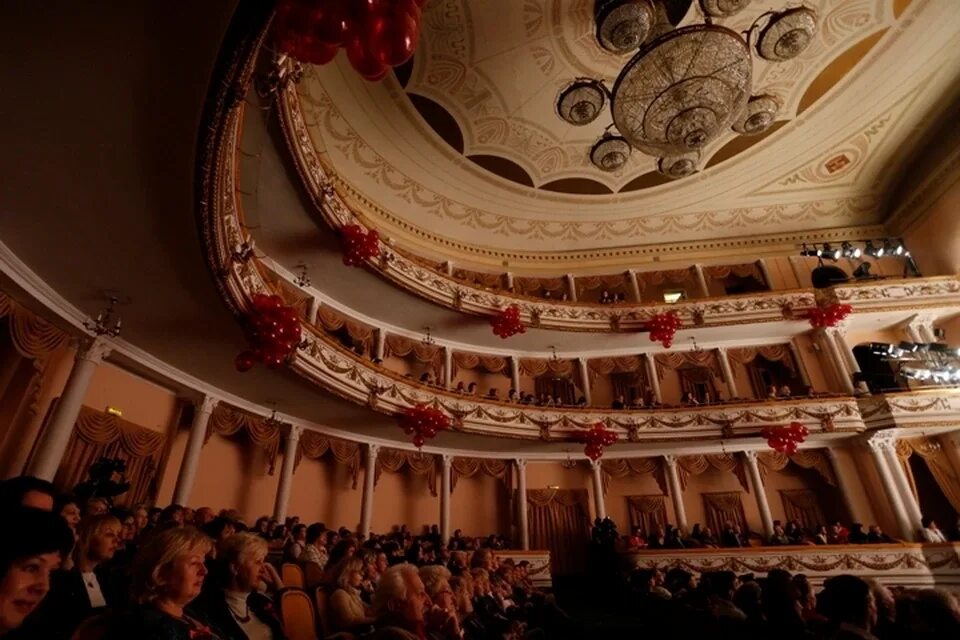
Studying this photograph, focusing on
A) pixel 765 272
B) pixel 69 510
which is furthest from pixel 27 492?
pixel 765 272

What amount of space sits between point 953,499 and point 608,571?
27.2 ft

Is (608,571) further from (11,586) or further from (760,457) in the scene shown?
(11,586)

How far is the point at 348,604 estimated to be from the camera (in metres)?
2.97

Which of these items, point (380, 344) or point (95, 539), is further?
point (380, 344)

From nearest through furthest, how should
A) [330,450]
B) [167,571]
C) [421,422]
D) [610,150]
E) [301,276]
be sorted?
[167,571], [421,422], [610,150], [301,276], [330,450]

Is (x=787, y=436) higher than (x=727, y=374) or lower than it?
lower

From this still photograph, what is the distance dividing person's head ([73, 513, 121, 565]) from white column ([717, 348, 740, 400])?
13325 millimetres

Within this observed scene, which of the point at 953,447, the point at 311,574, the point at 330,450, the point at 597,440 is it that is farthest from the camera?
the point at 953,447

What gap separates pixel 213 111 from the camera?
141 inches

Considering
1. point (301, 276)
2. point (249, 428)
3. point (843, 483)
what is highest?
point (301, 276)

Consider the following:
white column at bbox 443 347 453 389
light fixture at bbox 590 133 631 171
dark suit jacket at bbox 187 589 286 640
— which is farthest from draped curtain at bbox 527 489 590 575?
dark suit jacket at bbox 187 589 286 640

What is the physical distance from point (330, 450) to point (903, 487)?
510 inches

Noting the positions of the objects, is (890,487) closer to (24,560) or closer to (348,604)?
(348,604)

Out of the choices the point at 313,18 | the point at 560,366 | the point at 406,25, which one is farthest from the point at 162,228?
the point at 560,366
